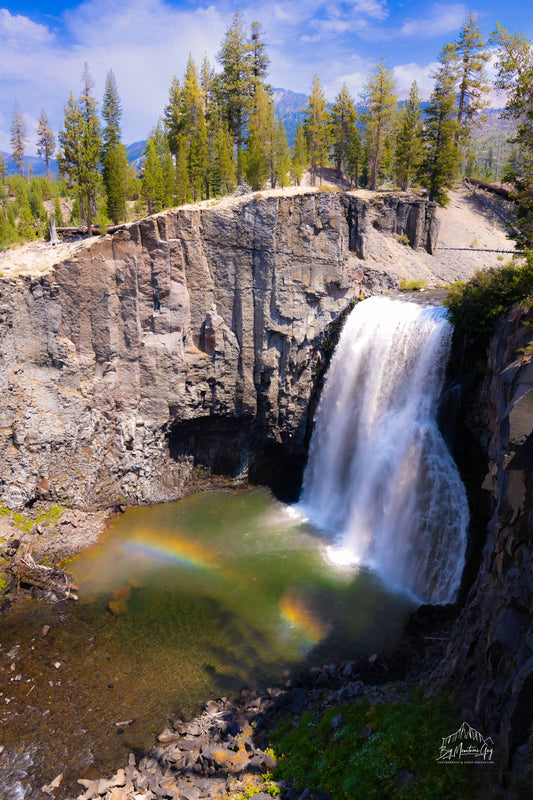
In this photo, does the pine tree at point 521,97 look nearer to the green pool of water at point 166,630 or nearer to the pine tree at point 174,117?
the green pool of water at point 166,630

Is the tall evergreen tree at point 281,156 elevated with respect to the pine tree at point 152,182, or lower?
elevated

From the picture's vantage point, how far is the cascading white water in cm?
1892

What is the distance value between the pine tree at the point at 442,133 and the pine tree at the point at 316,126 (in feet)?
29.0

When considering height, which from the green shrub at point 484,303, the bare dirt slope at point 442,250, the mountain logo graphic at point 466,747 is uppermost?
the bare dirt slope at point 442,250

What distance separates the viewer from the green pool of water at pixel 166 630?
47.3 feet

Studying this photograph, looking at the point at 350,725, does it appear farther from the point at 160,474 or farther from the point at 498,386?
the point at 160,474

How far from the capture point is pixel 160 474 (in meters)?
27.6

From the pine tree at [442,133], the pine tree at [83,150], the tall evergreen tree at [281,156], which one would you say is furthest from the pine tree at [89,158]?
the pine tree at [442,133]

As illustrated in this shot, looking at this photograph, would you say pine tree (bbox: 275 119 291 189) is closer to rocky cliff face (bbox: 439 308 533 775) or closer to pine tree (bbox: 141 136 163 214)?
pine tree (bbox: 141 136 163 214)

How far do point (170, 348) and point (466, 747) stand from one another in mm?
21998

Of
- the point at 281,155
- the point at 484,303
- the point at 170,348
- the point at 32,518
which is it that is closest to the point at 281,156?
the point at 281,155

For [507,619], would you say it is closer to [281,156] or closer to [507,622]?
[507,622]

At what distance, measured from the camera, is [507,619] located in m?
9.80

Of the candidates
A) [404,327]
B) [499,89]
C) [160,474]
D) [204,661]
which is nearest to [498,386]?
[404,327]
